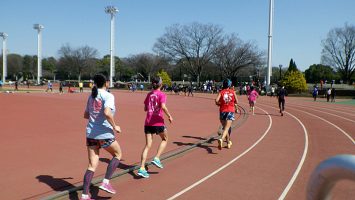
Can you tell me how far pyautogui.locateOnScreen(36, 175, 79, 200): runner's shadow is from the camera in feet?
18.4

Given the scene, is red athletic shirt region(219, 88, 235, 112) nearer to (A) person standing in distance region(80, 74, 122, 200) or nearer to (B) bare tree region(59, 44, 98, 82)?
(A) person standing in distance region(80, 74, 122, 200)

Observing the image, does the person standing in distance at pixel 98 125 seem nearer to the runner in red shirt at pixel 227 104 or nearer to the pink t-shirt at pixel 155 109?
the pink t-shirt at pixel 155 109

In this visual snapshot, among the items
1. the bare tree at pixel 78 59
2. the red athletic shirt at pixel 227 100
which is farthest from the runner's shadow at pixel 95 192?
the bare tree at pixel 78 59

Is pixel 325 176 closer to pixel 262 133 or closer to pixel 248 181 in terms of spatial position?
Answer: pixel 248 181

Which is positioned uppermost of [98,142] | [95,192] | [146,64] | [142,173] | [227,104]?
[146,64]

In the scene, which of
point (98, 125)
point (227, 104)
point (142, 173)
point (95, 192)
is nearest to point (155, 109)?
point (142, 173)

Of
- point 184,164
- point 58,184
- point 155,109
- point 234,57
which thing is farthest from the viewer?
point 234,57

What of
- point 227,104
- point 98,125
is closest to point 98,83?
point 98,125

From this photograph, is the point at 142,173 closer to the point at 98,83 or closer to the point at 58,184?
the point at 58,184

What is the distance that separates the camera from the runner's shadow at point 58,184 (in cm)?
561

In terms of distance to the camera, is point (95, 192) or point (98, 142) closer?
point (98, 142)

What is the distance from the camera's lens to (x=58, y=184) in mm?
5988

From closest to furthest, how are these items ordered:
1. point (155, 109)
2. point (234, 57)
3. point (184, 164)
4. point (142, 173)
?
point (142, 173), point (155, 109), point (184, 164), point (234, 57)

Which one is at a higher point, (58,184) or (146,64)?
(146,64)
